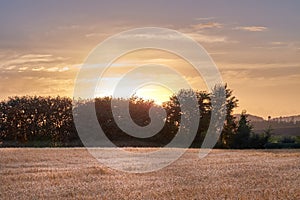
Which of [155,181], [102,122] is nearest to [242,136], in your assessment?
[102,122]

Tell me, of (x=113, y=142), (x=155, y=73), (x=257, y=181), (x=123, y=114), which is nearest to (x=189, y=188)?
(x=257, y=181)

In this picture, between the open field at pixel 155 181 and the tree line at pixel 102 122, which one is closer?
the open field at pixel 155 181

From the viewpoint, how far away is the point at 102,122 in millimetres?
31406

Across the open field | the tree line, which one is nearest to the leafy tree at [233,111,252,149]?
the tree line

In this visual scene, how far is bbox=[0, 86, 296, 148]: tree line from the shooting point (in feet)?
96.1

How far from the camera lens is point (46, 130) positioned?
3047cm

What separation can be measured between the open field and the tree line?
12.7m

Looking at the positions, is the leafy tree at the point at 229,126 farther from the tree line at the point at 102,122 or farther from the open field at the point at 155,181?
the open field at the point at 155,181

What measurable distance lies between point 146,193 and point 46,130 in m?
21.5

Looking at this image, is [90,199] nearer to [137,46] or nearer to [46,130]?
[137,46]

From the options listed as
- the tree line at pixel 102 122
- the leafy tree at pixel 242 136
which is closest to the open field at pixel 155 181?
the leafy tree at pixel 242 136

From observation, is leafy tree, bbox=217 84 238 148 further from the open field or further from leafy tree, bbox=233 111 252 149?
the open field

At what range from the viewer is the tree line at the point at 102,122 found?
29.3m

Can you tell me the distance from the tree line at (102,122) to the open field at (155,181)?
Answer: 1271 cm
